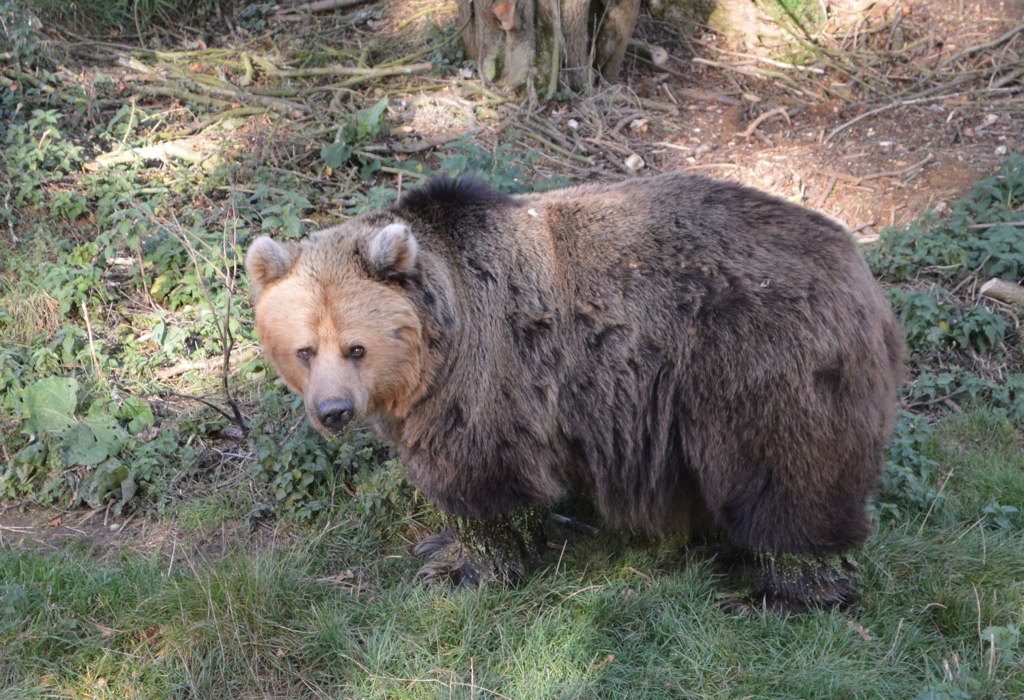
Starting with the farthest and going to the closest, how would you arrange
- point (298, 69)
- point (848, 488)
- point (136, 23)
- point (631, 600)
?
point (136, 23)
point (298, 69)
point (631, 600)
point (848, 488)

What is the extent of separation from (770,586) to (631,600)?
28.2 inches

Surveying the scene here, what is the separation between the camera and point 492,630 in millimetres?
4656

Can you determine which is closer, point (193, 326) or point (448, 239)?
point (448, 239)

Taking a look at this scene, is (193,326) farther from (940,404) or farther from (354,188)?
(940,404)

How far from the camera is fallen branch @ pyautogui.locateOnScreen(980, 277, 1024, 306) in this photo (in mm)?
6973

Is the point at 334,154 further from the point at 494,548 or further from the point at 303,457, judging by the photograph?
the point at 494,548

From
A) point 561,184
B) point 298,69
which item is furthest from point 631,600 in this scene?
point 298,69

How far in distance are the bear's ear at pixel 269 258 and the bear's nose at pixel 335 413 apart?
2.37 feet

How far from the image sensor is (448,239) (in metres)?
4.77

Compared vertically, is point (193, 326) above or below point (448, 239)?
below

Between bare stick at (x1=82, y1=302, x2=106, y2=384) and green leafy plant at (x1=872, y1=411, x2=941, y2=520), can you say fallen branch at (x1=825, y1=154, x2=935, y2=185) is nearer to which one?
green leafy plant at (x1=872, y1=411, x2=941, y2=520)

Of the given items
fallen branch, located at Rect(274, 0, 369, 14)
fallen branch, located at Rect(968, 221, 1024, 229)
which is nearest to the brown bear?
fallen branch, located at Rect(968, 221, 1024, 229)

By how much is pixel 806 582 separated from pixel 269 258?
10.1 feet

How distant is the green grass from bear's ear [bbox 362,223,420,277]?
1.59 meters
